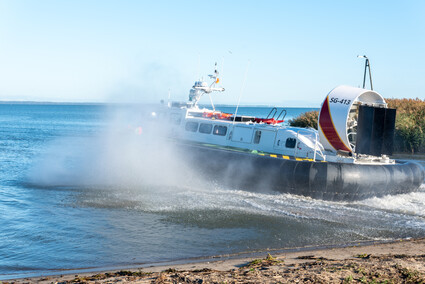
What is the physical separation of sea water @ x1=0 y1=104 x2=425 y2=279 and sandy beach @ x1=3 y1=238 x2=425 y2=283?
724 mm

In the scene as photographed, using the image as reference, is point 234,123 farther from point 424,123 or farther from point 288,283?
point 424,123

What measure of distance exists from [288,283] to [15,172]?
12337 mm

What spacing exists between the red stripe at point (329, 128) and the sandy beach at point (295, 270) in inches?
174

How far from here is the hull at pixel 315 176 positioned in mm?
10953

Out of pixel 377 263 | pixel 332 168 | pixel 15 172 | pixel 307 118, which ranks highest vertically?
pixel 307 118

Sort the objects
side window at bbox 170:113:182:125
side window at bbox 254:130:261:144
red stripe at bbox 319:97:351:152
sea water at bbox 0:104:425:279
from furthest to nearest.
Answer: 1. side window at bbox 170:113:182:125
2. side window at bbox 254:130:261:144
3. red stripe at bbox 319:97:351:152
4. sea water at bbox 0:104:425:279

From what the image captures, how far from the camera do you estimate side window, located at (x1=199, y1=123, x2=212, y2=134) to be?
14.4 metres

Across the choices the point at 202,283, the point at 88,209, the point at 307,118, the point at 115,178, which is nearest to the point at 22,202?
the point at 88,209

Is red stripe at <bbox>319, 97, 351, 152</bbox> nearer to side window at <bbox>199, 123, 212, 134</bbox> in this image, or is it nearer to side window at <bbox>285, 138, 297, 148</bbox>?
side window at <bbox>285, 138, 297, 148</bbox>

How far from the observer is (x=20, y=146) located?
2325cm

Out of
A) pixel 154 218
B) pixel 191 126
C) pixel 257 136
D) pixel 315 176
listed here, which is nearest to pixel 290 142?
pixel 257 136

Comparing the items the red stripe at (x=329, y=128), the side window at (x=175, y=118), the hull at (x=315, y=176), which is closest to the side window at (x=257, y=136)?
the hull at (x=315, y=176)

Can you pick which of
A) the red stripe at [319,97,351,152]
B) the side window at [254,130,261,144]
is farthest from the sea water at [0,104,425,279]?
the side window at [254,130,261,144]

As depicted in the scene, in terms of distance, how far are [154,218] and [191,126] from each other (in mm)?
5969
